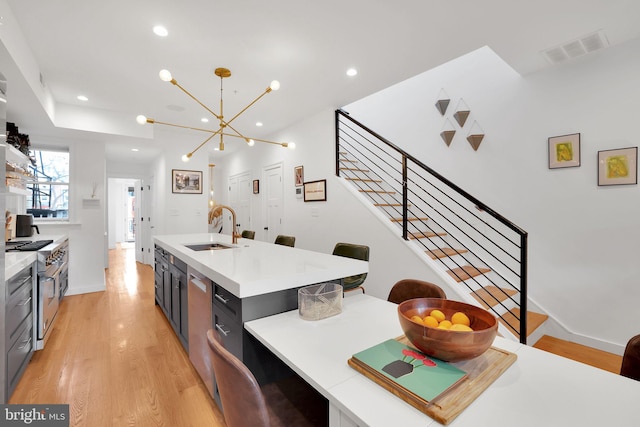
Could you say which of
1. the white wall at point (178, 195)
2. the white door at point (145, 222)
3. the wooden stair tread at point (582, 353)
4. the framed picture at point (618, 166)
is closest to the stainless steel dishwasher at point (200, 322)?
the wooden stair tread at point (582, 353)

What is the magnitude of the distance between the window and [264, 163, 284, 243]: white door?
3217 millimetres

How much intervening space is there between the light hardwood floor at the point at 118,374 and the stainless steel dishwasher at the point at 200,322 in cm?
19

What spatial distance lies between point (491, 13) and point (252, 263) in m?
2.58

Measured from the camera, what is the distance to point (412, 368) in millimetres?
851

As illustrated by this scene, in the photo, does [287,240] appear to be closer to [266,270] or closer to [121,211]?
[266,270]

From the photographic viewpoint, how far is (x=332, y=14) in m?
2.31

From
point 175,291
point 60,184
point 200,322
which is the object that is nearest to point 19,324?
point 175,291

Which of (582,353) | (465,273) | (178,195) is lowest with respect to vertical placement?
(582,353)

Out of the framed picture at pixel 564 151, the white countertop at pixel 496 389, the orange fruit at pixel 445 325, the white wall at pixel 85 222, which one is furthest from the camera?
the white wall at pixel 85 222

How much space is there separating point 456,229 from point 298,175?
2.60 metres

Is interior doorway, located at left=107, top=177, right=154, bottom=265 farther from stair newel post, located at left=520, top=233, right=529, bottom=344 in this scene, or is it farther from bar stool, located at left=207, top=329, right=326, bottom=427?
stair newel post, located at left=520, top=233, right=529, bottom=344

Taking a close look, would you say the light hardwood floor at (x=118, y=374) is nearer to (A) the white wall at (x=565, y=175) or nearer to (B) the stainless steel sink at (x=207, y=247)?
(B) the stainless steel sink at (x=207, y=247)

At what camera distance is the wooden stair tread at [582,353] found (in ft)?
8.00

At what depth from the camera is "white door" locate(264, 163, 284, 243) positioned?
18.2ft
